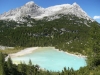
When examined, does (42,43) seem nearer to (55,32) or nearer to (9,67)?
(55,32)

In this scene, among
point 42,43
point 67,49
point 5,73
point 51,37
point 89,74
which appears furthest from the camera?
point 51,37

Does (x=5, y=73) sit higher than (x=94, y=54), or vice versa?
(x=94, y=54)

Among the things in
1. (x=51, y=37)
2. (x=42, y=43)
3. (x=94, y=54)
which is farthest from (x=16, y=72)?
(x=51, y=37)

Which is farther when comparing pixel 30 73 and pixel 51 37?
pixel 51 37

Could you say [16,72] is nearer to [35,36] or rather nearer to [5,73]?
[5,73]

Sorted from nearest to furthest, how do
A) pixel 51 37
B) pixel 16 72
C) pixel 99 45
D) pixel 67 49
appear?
pixel 99 45, pixel 16 72, pixel 67 49, pixel 51 37

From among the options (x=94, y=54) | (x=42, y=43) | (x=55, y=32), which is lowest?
(x=94, y=54)

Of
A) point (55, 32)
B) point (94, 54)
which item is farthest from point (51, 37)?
point (94, 54)

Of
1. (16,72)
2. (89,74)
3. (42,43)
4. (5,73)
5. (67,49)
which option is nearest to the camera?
(89,74)

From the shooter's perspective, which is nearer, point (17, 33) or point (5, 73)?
point (5, 73)
